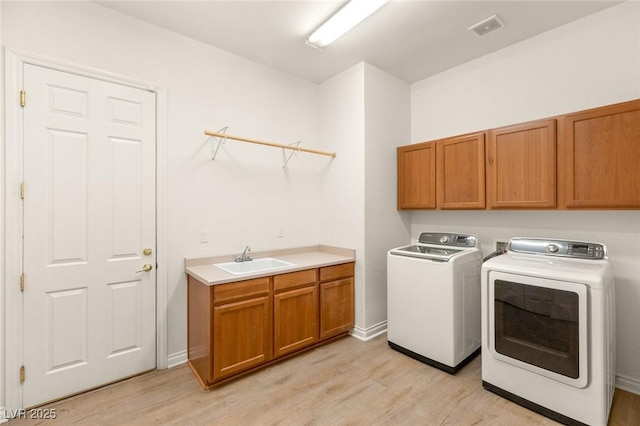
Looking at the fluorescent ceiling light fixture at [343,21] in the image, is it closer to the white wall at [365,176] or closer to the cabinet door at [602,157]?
the white wall at [365,176]

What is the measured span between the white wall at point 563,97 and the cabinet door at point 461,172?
1.19 ft

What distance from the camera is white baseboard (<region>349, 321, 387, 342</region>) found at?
10.2ft

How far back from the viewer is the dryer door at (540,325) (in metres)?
1.82

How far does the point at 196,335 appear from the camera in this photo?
8.09 feet

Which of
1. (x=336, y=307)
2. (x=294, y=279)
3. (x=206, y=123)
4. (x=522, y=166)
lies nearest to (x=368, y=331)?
(x=336, y=307)

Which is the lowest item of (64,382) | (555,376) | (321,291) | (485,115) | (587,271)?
(64,382)

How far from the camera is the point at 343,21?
2.36 metres

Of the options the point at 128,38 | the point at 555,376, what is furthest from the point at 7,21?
the point at 555,376

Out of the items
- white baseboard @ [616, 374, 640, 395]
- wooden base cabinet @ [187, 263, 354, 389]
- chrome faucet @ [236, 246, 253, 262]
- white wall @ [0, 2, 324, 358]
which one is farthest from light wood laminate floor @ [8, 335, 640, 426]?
chrome faucet @ [236, 246, 253, 262]

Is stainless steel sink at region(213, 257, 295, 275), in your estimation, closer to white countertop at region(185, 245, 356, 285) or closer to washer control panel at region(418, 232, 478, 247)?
white countertop at region(185, 245, 356, 285)

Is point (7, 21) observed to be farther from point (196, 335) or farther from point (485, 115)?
point (485, 115)

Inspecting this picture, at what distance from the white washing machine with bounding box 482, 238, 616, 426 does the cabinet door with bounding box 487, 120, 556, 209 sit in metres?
0.41

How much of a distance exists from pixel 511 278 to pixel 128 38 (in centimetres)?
343

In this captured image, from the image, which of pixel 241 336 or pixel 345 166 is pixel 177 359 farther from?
pixel 345 166
